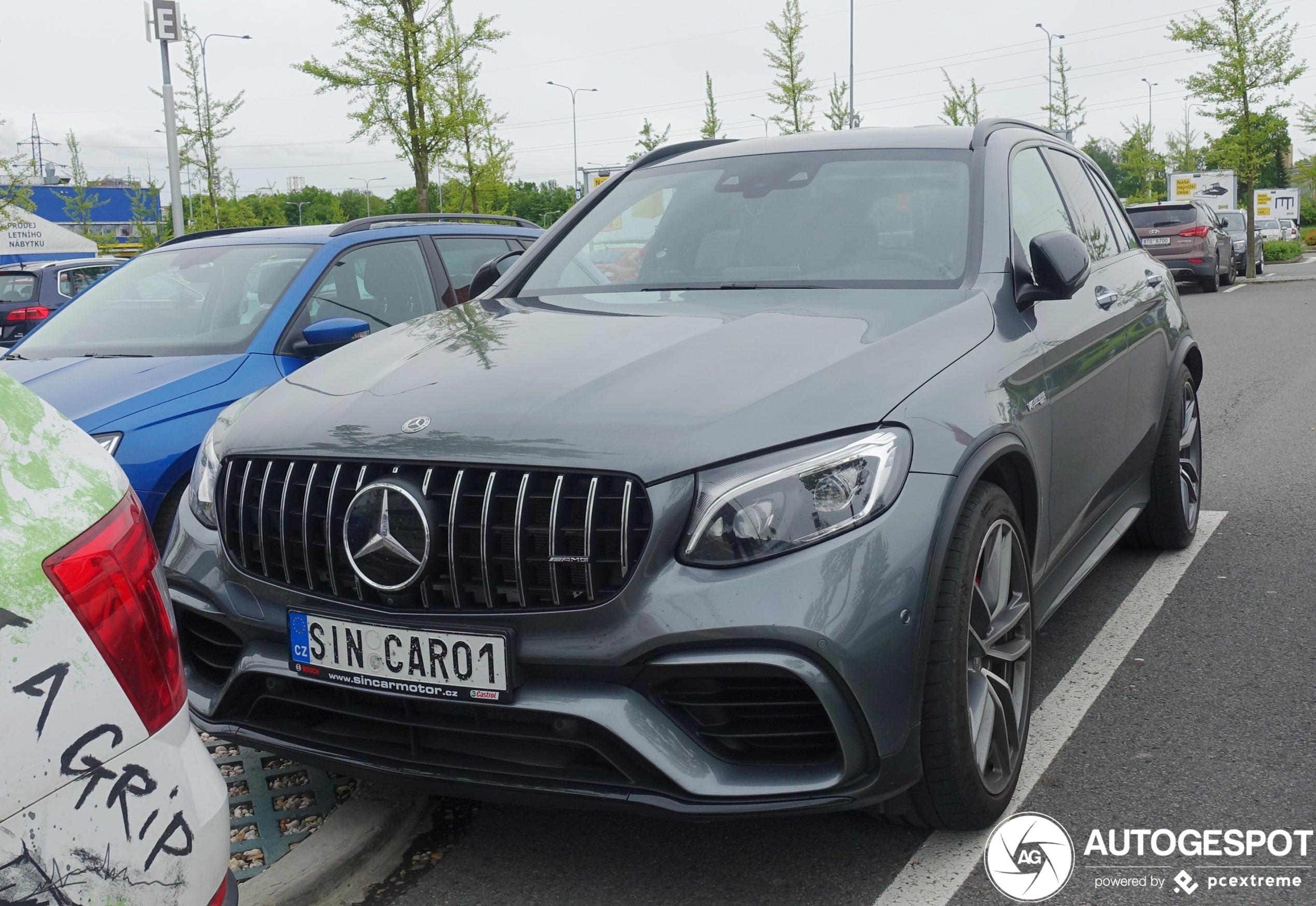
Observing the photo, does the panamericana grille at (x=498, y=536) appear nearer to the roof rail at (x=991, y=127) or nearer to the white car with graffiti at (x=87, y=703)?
the white car with graffiti at (x=87, y=703)

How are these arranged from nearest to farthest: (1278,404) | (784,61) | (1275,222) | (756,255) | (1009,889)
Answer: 1. (1009,889)
2. (756,255)
3. (1278,404)
4. (784,61)
5. (1275,222)

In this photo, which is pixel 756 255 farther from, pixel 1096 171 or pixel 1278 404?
pixel 1278 404

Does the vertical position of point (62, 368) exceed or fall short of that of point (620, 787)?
it exceeds it

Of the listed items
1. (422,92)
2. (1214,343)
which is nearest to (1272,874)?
(1214,343)

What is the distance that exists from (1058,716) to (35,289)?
1289cm

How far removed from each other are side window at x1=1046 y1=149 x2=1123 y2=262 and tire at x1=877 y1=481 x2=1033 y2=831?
5.78ft

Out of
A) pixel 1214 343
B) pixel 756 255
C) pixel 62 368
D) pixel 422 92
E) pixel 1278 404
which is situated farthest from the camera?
pixel 422 92

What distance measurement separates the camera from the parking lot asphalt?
267 centimetres

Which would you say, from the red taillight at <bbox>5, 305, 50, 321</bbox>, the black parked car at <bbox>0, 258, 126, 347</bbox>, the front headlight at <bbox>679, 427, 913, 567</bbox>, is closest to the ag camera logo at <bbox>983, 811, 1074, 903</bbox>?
the front headlight at <bbox>679, 427, 913, 567</bbox>

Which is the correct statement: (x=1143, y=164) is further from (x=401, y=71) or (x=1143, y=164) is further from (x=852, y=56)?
(x=401, y=71)

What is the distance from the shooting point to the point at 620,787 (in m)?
2.36

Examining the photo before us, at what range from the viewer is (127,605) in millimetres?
1490

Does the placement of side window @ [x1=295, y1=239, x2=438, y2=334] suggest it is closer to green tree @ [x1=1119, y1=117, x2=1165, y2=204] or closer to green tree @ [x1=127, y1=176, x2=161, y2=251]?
green tree @ [x1=127, y1=176, x2=161, y2=251]

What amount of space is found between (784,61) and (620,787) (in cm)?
4117
